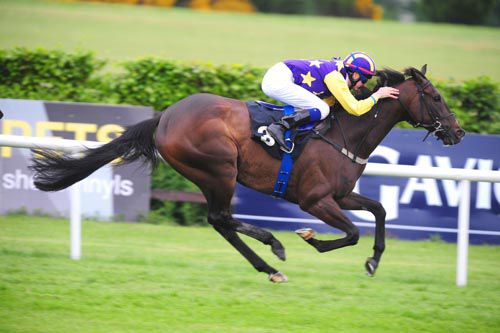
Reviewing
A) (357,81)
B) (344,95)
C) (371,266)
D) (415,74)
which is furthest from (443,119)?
(371,266)

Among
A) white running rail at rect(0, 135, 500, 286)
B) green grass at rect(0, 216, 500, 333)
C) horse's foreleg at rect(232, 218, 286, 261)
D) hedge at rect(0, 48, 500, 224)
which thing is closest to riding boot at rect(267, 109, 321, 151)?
horse's foreleg at rect(232, 218, 286, 261)

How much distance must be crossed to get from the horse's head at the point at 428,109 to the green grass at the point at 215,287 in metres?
1.26

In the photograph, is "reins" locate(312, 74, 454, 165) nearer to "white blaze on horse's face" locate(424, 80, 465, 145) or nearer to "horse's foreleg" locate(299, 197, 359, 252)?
"white blaze on horse's face" locate(424, 80, 465, 145)

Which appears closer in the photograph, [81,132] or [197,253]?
[197,253]

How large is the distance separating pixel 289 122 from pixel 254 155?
36 cm

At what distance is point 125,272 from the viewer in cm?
614

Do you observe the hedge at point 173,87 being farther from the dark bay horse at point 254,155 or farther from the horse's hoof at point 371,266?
the horse's hoof at point 371,266

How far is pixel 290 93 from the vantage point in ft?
18.6

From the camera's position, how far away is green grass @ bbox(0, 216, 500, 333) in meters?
4.93

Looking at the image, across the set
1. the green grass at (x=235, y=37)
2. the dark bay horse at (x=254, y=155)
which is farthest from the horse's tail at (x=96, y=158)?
the green grass at (x=235, y=37)

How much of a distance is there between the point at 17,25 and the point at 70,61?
9.36 m

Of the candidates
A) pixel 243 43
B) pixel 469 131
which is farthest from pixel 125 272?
pixel 243 43

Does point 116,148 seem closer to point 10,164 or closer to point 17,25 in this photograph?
point 10,164

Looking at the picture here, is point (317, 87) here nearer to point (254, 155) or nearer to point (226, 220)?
point (254, 155)
